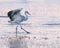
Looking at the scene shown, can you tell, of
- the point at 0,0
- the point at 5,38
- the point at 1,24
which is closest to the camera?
the point at 5,38

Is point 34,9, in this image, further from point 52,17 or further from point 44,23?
point 44,23

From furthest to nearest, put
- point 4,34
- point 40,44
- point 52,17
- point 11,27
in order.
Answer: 1. point 52,17
2. point 11,27
3. point 4,34
4. point 40,44

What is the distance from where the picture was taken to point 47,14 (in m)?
17.5

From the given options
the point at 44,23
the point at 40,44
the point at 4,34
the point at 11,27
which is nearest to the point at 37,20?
the point at 44,23

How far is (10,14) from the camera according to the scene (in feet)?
38.7

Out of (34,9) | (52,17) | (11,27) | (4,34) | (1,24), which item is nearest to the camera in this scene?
(4,34)

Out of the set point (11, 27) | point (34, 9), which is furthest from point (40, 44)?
point (34, 9)

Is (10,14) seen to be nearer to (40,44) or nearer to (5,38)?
(5,38)

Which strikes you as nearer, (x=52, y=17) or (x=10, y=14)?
(x=10, y=14)

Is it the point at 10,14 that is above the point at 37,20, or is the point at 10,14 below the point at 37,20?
above

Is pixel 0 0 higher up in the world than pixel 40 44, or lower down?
lower down

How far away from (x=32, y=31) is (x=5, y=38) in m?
1.75

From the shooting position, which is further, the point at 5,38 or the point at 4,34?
the point at 4,34

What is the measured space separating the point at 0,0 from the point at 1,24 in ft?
31.4
